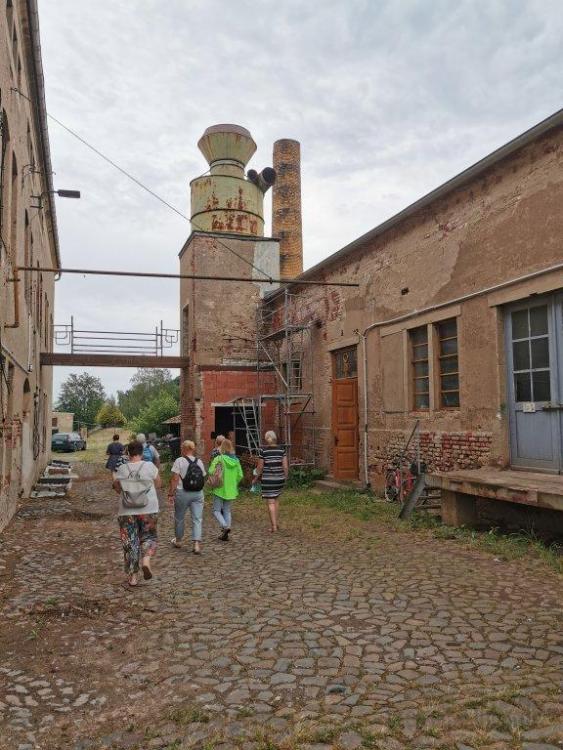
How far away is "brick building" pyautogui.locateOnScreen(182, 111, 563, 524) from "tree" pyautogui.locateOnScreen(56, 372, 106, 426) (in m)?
64.5

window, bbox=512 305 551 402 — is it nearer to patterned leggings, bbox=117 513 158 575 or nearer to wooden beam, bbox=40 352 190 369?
patterned leggings, bbox=117 513 158 575

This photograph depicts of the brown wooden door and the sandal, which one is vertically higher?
the brown wooden door

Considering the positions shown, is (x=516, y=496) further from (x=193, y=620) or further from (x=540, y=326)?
(x=193, y=620)

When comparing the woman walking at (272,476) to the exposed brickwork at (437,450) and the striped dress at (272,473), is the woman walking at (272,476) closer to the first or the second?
the striped dress at (272,473)

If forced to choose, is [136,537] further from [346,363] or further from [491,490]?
[346,363]

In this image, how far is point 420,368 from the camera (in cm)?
1124

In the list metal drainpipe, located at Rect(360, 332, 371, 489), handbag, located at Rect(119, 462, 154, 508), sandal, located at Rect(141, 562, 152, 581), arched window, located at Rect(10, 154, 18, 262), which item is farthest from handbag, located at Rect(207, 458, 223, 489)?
arched window, located at Rect(10, 154, 18, 262)

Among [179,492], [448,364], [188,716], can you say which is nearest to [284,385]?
[448,364]

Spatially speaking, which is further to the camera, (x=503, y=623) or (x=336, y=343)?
Result: (x=336, y=343)

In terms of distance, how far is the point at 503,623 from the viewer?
4.73 metres

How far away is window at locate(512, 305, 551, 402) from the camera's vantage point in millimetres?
8344

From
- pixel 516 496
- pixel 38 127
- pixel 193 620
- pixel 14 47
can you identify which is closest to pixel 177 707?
pixel 193 620

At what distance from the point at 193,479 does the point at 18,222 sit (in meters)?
6.18

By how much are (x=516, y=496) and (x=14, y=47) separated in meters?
11.0
